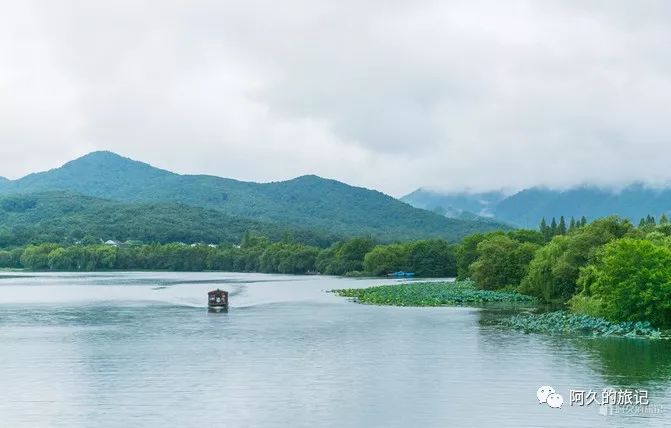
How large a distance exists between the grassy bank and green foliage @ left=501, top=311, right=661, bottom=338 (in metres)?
23.2

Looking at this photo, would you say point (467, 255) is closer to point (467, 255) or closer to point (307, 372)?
point (467, 255)

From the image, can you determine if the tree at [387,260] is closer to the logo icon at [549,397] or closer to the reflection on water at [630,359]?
the reflection on water at [630,359]

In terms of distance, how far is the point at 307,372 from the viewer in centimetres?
4578

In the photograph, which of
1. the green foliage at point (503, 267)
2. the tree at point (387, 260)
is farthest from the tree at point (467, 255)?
the tree at point (387, 260)

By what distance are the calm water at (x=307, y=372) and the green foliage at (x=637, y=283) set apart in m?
5.99

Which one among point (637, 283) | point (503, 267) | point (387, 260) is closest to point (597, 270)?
point (637, 283)

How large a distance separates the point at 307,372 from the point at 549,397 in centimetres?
1363

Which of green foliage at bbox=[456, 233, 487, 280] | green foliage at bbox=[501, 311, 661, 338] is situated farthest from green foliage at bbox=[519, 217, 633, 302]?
green foliage at bbox=[456, 233, 487, 280]

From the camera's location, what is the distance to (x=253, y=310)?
88688mm

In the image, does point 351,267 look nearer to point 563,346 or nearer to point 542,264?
point 542,264

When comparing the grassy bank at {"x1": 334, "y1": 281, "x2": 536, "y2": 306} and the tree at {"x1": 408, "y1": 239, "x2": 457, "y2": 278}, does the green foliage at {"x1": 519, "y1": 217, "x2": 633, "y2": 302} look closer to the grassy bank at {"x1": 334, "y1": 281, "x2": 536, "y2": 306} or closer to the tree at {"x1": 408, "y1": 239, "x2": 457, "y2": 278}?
the grassy bank at {"x1": 334, "y1": 281, "x2": 536, "y2": 306}

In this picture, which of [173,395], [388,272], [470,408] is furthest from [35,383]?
[388,272]

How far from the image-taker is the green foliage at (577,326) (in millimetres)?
60406

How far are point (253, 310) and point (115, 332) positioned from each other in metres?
23.5
